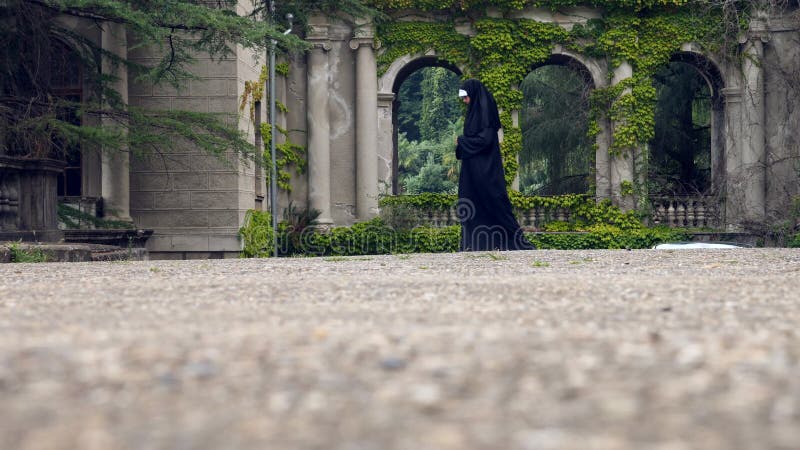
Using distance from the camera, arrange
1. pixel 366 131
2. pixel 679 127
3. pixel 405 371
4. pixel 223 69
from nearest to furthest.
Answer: pixel 405 371, pixel 223 69, pixel 366 131, pixel 679 127

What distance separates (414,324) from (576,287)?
222 centimetres

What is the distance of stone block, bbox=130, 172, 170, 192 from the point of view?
15.6m

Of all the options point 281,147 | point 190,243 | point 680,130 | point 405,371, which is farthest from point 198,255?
point 405,371

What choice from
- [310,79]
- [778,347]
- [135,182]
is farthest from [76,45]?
[778,347]

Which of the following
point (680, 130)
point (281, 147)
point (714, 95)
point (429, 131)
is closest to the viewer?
point (281, 147)

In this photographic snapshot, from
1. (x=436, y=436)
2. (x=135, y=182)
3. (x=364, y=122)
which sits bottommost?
(x=436, y=436)

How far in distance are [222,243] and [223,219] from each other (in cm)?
38

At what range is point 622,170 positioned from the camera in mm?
20109

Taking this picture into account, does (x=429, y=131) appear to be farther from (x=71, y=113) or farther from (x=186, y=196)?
(x=71, y=113)

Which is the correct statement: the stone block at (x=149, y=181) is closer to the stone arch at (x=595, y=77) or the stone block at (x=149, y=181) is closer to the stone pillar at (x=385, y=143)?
the stone pillar at (x=385, y=143)

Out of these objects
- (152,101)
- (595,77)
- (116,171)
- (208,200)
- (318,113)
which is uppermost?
(595,77)

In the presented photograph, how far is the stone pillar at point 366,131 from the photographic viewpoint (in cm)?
1980

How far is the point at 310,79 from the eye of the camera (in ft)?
65.4

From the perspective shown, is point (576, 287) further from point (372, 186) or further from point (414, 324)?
point (372, 186)
